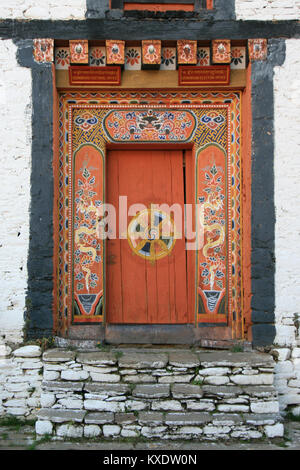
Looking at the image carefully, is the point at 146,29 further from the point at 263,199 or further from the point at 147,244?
the point at 147,244

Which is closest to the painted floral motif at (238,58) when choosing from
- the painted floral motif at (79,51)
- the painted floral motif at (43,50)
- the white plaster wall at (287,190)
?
the white plaster wall at (287,190)

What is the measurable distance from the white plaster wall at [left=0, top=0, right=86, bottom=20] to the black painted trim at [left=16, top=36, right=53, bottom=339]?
0.90ft

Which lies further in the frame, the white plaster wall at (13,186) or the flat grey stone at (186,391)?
the white plaster wall at (13,186)

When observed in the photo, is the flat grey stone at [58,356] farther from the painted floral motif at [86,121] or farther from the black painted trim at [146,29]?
the black painted trim at [146,29]

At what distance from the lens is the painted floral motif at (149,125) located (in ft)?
16.3

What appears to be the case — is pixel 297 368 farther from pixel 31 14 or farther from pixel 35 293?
pixel 31 14

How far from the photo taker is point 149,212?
199 inches

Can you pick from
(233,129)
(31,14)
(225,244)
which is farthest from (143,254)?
(31,14)

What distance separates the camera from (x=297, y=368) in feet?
15.2

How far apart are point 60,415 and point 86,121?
2.69 meters

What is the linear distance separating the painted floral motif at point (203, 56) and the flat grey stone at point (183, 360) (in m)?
2.69

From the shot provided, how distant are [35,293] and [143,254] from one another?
43.0 inches

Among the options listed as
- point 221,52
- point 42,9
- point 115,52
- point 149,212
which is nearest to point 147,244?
point 149,212

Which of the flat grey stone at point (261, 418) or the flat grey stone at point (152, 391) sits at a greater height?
the flat grey stone at point (152, 391)
